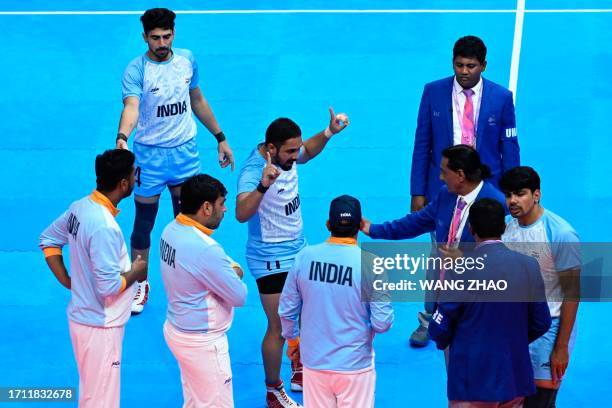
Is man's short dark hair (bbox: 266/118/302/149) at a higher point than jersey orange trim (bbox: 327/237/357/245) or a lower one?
higher

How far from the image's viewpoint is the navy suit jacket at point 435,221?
25.0ft

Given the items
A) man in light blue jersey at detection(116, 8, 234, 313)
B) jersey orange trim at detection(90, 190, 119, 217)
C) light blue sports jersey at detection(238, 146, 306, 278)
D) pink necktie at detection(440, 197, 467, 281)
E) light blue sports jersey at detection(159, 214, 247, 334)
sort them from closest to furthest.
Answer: light blue sports jersey at detection(159, 214, 247, 334)
jersey orange trim at detection(90, 190, 119, 217)
pink necktie at detection(440, 197, 467, 281)
light blue sports jersey at detection(238, 146, 306, 278)
man in light blue jersey at detection(116, 8, 234, 313)

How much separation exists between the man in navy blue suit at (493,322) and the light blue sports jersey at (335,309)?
0.49 meters

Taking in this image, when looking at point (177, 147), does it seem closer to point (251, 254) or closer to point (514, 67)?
point (251, 254)

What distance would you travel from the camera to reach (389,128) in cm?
1348

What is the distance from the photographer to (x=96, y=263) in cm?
713

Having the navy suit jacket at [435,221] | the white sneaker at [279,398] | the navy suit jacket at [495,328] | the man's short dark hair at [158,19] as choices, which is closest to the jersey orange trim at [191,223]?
the navy suit jacket at [435,221]

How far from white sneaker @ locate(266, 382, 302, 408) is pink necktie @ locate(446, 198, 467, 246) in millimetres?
1935

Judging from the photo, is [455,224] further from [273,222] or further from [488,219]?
[273,222]

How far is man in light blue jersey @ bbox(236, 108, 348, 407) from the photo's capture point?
26.7 ft

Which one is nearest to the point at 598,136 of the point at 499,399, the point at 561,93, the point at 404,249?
the point at 561,93

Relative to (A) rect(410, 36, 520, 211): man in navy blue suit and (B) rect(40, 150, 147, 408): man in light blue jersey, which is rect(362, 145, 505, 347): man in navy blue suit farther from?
(B) rect(40, 150, 147, 408): man in light blue jersey

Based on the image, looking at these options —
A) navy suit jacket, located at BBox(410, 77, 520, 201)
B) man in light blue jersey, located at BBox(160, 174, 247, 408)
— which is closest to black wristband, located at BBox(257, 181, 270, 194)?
man in light blue jersey, located at BBox(160, 174, 247, 408)

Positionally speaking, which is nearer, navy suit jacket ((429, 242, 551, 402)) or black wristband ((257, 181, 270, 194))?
navy suit jacket ((429, 242, 551, 402))
